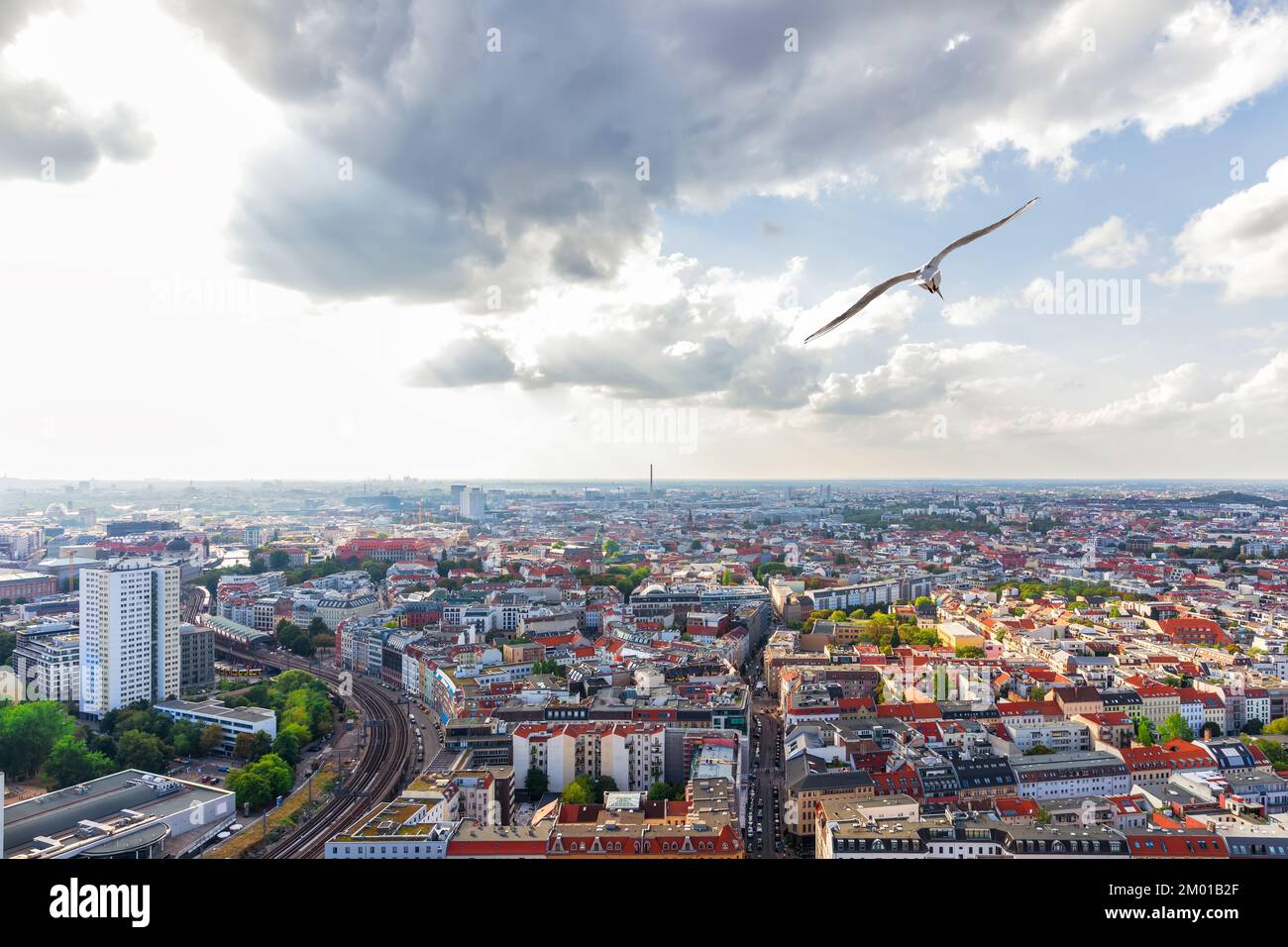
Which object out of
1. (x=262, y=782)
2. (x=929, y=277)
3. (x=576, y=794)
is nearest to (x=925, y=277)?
(x=929, y=277)

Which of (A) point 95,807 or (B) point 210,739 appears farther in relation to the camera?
(B) point 210,739

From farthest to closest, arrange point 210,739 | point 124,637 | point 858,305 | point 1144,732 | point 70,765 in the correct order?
1. point 124,637
2. point 1144,732
3. point 210,739
4. point 70,765
5. point 858,305

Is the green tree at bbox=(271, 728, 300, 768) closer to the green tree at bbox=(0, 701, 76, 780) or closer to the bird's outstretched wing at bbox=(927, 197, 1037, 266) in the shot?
the green tree at bbox=(0, 701, 76, 780)

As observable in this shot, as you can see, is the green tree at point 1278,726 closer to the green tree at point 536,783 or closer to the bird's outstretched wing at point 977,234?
the green tree at point 536,783

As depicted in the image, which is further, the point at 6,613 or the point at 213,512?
the point at 213,512

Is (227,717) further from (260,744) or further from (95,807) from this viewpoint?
(95,807)

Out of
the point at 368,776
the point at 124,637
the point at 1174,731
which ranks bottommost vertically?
the point at 368,776

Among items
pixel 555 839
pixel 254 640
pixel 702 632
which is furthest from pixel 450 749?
pixel 254 640

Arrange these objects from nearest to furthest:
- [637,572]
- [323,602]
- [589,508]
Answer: [323,602]
[637,572]
[589,508]
